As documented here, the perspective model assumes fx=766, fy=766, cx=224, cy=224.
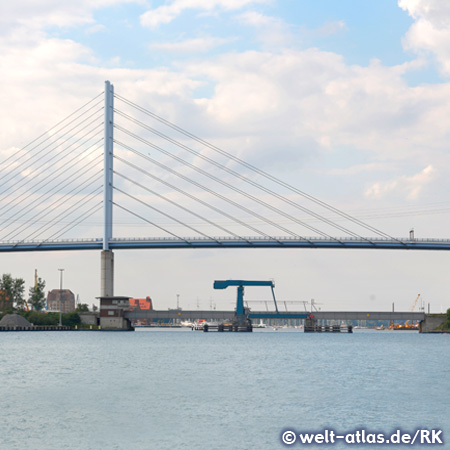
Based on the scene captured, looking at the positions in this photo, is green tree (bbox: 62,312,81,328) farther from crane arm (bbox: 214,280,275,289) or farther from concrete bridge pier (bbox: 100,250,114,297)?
crane arm (bbox: 214,280,275,289)

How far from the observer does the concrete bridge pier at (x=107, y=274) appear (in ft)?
451

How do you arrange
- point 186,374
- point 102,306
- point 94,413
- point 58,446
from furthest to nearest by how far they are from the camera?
point 102,306 → point 186,374 → point 94,413 → point 58,446

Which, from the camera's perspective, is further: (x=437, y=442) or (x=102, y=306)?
(x=102, y=306)

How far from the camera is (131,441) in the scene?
26812mm

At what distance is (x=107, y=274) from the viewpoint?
140500mm

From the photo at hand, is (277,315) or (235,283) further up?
(235,283)

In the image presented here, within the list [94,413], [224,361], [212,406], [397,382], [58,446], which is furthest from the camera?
[224,361]

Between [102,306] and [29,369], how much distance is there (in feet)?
322

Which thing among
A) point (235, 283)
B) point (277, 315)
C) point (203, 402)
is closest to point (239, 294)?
point (235, 283)

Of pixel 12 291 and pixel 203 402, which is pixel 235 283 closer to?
pixel 12 291

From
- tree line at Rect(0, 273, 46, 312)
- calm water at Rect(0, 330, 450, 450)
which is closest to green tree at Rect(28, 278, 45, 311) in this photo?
tree line at Rect(0, 273, 46, 312)

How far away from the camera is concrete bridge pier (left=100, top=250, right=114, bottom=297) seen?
138 metres

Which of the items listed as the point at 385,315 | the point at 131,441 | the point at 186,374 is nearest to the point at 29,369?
the point at 186,374

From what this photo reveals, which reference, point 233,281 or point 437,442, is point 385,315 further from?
point 437,442
